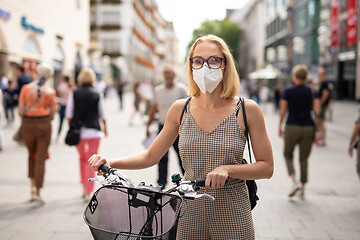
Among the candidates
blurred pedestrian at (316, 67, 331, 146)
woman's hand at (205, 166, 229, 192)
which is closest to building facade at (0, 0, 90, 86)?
blurred pedestrian at (316, 67, 331, 146)

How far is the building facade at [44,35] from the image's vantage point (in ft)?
63.3

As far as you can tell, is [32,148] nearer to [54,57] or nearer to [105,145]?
[105,145]

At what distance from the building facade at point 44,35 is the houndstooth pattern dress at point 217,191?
59.9ft

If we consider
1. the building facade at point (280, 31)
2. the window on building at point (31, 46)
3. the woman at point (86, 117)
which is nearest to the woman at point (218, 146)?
the woman at point (86, 117)

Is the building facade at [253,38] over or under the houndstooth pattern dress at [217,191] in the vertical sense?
over

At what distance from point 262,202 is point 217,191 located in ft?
12.6

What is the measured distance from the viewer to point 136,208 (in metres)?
1.90

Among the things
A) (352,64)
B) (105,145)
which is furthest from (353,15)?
(105,145)

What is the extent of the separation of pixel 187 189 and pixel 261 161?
1.72 feet

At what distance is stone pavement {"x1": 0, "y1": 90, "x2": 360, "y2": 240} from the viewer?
4668 mm

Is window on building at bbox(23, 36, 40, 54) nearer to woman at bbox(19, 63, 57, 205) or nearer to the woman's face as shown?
woman at bbox(19, 63, 57, 205)

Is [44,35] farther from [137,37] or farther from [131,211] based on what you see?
[137,37]

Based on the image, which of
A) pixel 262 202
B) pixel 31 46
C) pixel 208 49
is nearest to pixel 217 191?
pixel 208 49

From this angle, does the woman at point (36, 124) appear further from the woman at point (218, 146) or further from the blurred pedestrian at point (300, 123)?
the woman at point (218, 146)
